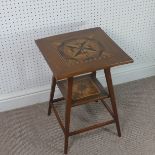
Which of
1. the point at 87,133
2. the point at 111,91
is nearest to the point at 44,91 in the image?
the point at 87,133

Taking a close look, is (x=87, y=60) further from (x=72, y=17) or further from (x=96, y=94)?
(x=72, y=17)

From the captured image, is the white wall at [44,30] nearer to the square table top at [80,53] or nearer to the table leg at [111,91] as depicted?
the square table top at [80,53]

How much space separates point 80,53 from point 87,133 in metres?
0.55

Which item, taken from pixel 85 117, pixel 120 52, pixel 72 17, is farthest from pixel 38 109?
pixel 120 52

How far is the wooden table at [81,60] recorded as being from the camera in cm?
138

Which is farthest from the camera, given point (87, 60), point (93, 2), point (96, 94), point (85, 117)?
point (85, 117)

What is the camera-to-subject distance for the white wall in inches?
65.7

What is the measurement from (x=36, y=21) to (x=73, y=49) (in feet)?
1.10

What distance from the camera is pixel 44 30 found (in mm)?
1746

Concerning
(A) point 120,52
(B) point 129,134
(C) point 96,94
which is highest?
(A) point 120,52

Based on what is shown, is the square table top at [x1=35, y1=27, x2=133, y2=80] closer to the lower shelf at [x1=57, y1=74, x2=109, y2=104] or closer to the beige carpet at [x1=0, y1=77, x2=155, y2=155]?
the lower shelf at [x1=57, y1=74, x2=109, y2=104]

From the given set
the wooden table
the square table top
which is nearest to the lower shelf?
the wooden table

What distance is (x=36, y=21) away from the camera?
170 cm

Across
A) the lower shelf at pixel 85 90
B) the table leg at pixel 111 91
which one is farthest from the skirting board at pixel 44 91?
the table leg at pixel 111 91
